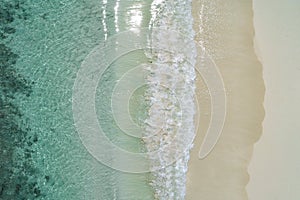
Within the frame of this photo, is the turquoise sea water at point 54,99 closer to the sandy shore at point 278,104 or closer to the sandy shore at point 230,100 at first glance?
the sandy shore at point 230,100

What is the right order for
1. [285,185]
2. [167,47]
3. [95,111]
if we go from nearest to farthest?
[285,185] → [95,111] → [167,47]

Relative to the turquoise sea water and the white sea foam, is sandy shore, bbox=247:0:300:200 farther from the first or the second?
the turquoise sea water

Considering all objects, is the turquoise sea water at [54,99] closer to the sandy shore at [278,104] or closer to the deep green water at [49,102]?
the deep green water at [49,102]

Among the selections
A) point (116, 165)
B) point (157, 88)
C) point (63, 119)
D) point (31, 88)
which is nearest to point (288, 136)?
point (157, 88)

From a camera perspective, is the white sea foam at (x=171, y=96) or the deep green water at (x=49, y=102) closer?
the deep green water at (x=49, y=102)

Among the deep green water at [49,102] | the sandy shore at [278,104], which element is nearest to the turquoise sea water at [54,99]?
the deep green water at [49,102]

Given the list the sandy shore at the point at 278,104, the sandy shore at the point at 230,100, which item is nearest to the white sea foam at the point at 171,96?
the sandy shore at the point at 230,100

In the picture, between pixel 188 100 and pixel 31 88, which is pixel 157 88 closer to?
pixel 188 100
